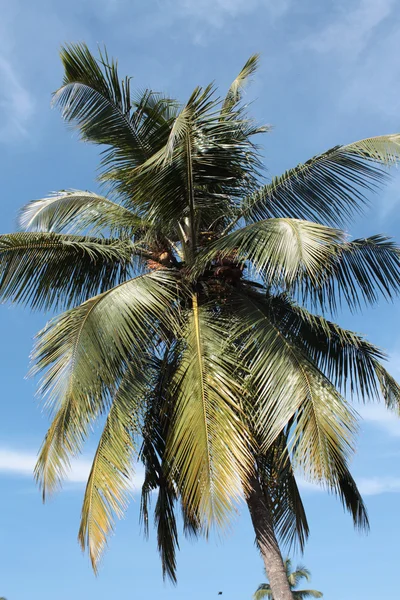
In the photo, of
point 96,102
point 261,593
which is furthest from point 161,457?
point 261,593

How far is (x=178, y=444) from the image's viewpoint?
783 centimetres

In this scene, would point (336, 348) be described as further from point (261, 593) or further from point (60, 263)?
point (261, 593)

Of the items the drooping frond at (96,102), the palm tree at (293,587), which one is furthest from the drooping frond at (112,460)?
the palm tree at (293,587)

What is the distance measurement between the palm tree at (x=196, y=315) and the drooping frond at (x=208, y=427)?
2 centimetres

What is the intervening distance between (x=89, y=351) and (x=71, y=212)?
3.25 metres

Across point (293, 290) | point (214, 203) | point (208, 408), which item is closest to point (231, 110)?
point (214, 203)

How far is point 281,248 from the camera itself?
784 cm

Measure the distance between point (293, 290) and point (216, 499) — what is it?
310 centimetres

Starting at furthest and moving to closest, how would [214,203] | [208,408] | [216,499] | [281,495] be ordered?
[214,203] < [281,495] < [208,408] < [216,499]

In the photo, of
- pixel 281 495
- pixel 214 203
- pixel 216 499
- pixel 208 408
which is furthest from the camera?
pixel 214 203

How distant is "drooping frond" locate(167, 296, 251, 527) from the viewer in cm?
723

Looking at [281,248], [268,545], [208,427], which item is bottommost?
[268,545]

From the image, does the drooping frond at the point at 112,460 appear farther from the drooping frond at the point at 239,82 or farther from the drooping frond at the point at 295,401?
the drooping frond at the point at 239,82

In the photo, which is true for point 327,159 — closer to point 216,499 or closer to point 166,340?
point 166,340
